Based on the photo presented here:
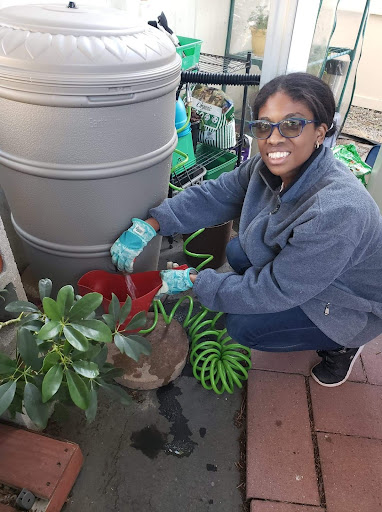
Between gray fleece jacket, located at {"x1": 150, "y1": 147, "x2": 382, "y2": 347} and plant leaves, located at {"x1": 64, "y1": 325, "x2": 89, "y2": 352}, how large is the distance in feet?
1.67

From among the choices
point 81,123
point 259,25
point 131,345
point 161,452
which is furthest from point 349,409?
point 259,25

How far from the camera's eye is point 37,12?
1.09 meters

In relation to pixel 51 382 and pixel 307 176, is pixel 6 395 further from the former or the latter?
pixel 307 176

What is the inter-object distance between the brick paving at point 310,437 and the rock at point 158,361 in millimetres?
289

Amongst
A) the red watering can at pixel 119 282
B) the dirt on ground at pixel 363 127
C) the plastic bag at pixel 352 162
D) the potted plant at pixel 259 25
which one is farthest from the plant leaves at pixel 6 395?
the dirt on ground at pixel 363 127

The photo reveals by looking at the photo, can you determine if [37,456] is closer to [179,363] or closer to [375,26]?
[179,363]

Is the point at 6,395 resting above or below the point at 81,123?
below

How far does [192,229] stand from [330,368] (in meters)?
0.73

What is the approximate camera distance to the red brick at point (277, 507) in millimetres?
1120

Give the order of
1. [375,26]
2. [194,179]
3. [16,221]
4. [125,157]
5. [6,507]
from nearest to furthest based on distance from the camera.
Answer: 1. [6,507]
2. [125,157]
3. [16,221]
4. [194,179]
5. [375,26]

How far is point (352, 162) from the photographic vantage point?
92.2 inches

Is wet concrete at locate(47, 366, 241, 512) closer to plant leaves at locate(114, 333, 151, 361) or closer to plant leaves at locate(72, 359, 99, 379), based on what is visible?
plant leaves at locate(114, 333, 151, 361)

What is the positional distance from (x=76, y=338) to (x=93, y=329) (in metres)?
0.04

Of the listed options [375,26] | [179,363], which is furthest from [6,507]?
[375,26]
